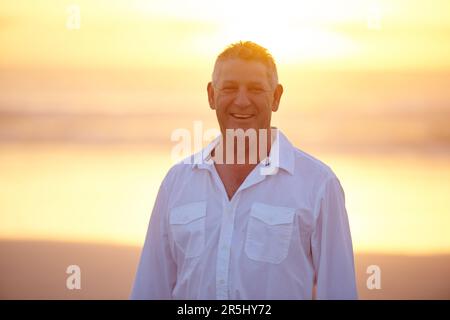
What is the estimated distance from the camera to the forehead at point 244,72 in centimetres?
344

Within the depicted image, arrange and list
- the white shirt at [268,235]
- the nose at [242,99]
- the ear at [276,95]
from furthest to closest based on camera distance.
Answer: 1. the ear at [276,95]
2. the nose at [242,99]
3. the white shirt at [268,235]

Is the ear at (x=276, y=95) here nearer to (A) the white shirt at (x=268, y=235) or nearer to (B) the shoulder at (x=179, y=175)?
(A) the white shirt at (x=268, y=235)

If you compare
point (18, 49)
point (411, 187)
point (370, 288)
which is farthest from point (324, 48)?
point (18, 49)

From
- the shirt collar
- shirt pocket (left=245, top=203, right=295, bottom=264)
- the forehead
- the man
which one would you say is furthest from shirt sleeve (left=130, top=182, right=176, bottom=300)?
the forehead

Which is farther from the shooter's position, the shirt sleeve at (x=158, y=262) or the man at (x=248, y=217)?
the shirt sleeve at (x=158, y=262)

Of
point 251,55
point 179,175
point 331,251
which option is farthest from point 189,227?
point 251,55

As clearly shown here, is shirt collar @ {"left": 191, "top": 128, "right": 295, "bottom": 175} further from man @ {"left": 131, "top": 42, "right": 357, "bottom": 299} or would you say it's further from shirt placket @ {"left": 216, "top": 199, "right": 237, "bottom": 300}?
shirt placket @ {"left": 216, "top": 199, "right": 237, "bottom": 300}

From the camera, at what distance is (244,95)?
11.2 feet

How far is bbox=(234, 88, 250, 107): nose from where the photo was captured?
3.40 m

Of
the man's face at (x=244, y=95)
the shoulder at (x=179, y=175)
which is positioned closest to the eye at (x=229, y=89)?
the man's face at (x=244, y=95)

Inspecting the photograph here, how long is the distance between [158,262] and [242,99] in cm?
71

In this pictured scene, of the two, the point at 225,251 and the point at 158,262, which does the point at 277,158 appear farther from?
the point at 158,262
